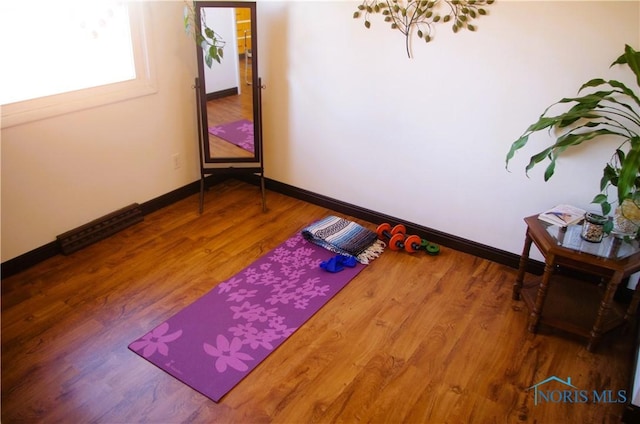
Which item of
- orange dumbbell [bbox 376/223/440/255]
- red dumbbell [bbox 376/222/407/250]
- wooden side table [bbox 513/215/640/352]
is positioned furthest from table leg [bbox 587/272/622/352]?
red dumbbell [bbox 376/222/407/250]

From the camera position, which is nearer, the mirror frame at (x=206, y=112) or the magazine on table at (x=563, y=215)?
the magazine on table at (x=563, y=215)

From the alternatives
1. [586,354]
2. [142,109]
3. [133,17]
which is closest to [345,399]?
[586,354]

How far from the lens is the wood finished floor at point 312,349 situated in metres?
1.92

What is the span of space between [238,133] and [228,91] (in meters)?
0.31

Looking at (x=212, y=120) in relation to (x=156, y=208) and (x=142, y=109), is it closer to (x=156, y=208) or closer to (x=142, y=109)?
(x=142, y=109)

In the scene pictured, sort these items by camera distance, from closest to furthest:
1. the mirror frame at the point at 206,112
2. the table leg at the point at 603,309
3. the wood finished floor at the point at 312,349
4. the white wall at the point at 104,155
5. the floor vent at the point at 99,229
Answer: the wood finished floor at the point at 312,349 → the table leg at the point at 603,309 → the white wall at the point at 104,155 → the floor vent at the point at 99,229 → the mirror frame at the point at 206,112

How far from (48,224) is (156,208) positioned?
0.76 m

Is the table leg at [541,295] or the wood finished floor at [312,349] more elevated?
the table leg at [541,295]

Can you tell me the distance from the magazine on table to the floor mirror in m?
1.92

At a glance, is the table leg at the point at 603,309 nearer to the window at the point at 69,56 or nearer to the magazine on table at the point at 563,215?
the magazine on table at the point at 563,215

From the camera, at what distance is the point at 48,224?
277 cm

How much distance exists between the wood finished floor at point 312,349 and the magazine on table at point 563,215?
53 cm

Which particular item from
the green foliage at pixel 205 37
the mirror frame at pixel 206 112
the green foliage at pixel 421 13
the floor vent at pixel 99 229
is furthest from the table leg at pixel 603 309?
the floor vent at pixel 99 229

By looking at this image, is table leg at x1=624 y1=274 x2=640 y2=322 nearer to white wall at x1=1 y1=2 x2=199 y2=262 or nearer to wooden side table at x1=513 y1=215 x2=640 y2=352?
wooden side table at x1=513 y1=215 x2=640 y2=352
